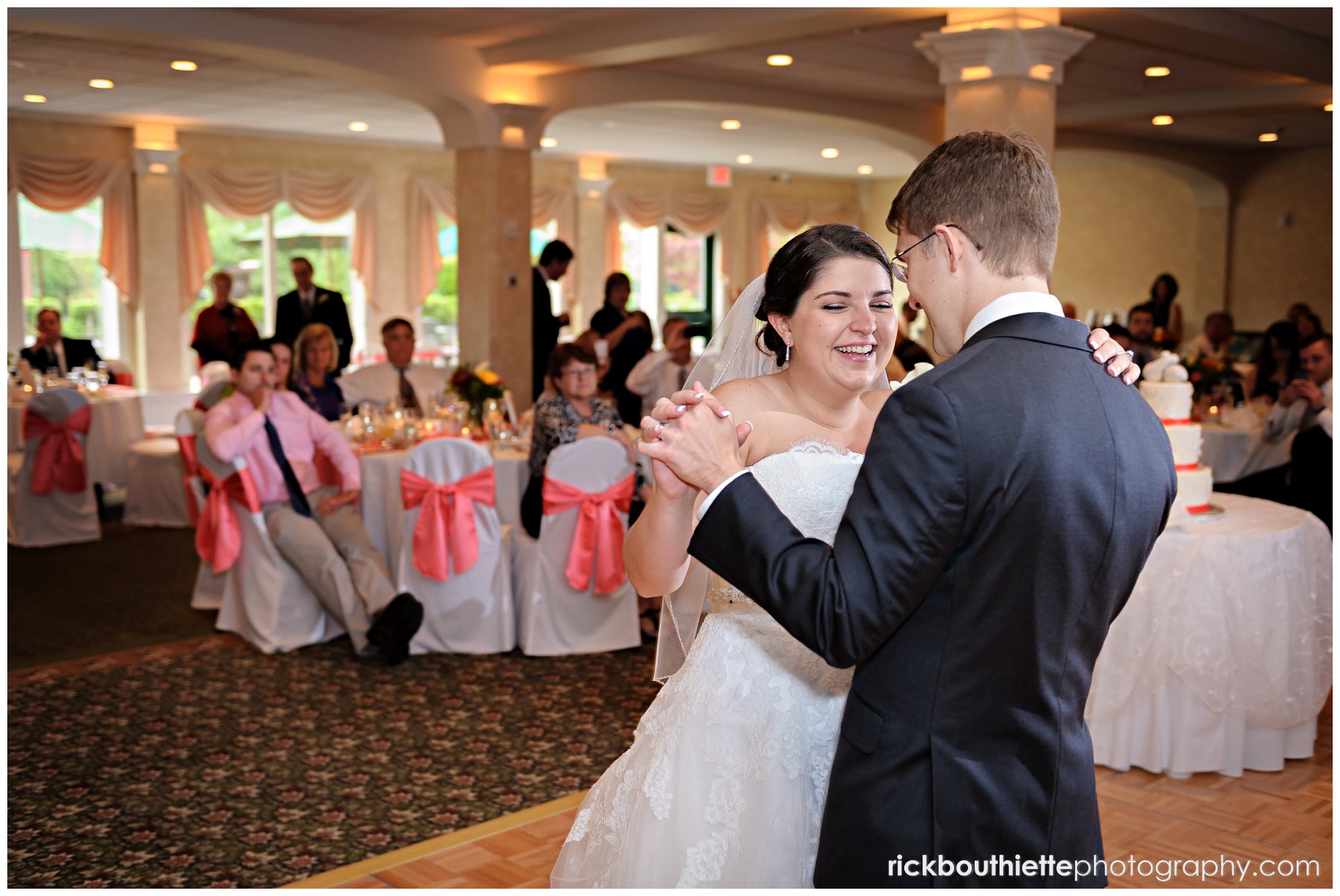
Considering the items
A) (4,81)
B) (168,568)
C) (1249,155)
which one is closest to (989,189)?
(4,81)

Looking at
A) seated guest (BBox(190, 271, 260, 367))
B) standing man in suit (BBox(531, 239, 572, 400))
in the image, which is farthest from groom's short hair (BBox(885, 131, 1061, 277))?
seated guest (BBox(190, 271, 260, 367))

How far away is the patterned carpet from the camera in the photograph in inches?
136

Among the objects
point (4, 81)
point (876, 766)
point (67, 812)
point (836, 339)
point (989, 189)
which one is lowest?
point (67, 812)

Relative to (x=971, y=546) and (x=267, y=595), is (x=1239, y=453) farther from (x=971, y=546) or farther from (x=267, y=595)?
(x=971, y=546)

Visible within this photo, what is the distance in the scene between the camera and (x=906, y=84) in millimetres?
10430

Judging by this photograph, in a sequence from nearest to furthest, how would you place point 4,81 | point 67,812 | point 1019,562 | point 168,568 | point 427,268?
1. point 1019,562
2. point 4,81
3. point 67,812
4. point 168,568
5. point 427,268

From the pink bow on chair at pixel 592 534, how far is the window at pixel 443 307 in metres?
11.0

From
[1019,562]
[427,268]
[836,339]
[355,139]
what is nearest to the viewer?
[1019,562]

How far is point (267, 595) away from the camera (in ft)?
17.6

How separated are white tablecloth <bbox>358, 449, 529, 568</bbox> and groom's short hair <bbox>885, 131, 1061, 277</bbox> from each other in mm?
4230

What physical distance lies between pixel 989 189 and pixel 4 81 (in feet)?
8.81

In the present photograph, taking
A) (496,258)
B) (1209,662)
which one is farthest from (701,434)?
(496,258)

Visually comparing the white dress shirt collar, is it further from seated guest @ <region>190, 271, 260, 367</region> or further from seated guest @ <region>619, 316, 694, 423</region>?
seated guest @ <region>190, 271, 260, 367</region>

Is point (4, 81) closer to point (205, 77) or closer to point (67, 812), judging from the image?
point (67, 812)
